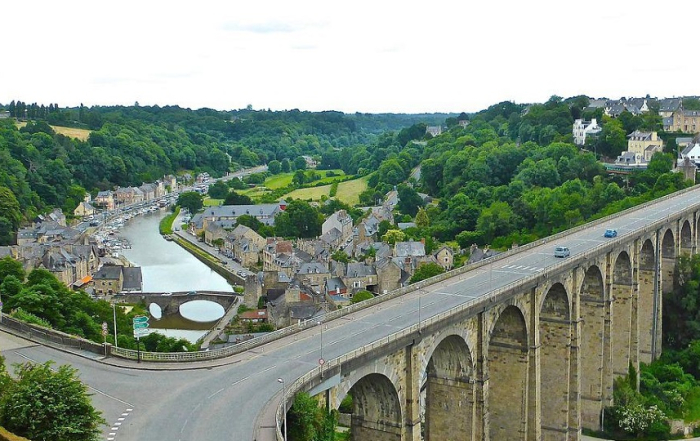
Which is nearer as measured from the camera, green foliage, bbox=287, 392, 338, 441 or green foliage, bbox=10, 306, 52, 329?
green foliage, bbox=287, 392, 338, 441

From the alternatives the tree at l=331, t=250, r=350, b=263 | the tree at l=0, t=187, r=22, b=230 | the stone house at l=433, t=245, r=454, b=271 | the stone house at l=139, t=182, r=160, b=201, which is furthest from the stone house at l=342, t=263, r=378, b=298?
the stone house at l=139, t=182, r=160, b=201

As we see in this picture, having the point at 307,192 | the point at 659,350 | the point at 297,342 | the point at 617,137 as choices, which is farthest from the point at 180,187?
the point at 297,342

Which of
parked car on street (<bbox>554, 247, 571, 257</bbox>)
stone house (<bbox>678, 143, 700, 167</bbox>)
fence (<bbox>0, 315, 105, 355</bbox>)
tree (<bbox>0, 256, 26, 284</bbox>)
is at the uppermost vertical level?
stone house (<bbox>678, 143, 700, 167</bbox>)

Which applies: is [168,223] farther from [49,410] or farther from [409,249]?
[49,410]

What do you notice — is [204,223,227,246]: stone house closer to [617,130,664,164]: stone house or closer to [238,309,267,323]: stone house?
[238,309,267,323]: stone house

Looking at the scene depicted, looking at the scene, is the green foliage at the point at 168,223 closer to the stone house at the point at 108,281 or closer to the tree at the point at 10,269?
the stone house at the point at 108,281

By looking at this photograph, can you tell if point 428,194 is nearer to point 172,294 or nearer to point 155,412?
point 172,294
